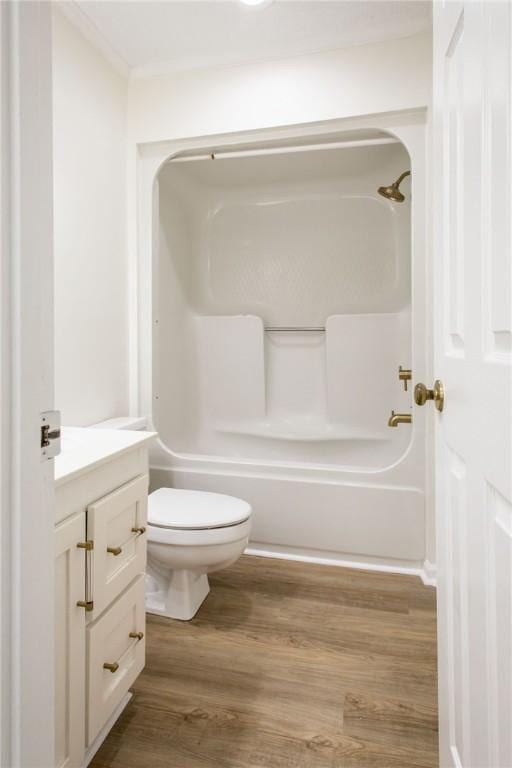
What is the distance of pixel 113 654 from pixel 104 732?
0.21 meters

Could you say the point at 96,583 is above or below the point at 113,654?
above

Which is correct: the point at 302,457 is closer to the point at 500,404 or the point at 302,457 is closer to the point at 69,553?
the point at 69,553

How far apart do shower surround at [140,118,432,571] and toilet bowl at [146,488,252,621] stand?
0.49 metres

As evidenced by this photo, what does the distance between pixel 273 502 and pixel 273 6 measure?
212 cm

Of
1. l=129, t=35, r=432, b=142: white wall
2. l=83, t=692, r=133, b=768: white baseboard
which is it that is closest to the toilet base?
l=83, t=692, r=133, b=768: white baseboard

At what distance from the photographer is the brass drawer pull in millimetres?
1022

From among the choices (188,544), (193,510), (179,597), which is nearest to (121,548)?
(188,544)

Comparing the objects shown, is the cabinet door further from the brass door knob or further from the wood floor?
the brass door knob

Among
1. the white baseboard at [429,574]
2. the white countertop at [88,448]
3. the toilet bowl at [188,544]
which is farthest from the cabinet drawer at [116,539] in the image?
the white baseboard at [429,574]

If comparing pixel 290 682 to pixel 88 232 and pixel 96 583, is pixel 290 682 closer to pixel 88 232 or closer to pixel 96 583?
pixel 96 583

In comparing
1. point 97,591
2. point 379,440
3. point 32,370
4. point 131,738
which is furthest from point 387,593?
point 32,370

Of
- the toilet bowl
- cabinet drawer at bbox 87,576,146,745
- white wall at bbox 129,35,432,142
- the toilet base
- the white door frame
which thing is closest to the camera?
the white door frame

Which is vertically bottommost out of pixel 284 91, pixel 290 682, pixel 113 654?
pixel 290 682

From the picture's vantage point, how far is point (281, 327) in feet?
9.62
